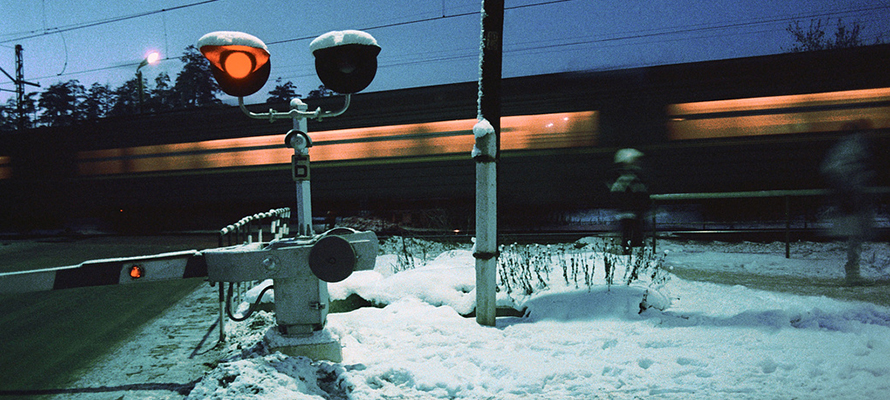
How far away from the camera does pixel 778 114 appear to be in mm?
8867

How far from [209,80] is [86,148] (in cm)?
4943

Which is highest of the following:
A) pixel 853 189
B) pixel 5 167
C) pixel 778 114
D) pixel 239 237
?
pixel 778 114

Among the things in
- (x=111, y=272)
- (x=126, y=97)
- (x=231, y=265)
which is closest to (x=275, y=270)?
(x=231, y=265)

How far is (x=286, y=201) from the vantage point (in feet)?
37.1

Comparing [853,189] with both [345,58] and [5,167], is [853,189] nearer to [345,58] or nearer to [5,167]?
[345,58]

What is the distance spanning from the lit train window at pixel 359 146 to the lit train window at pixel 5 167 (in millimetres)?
3059

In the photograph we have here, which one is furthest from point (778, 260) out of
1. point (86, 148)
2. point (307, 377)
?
point (86, 148)

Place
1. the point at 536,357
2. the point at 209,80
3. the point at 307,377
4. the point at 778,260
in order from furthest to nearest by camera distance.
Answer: the point at 209,80 → the point at 778,260 → the point at 536,357 → the point at 307,377

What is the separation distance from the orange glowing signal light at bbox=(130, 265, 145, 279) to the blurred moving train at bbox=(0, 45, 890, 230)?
760cm

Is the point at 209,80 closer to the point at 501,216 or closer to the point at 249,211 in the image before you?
the point at 249,211

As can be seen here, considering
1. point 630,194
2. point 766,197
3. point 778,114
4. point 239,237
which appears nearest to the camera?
point 239,237

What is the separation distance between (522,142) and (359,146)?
3.63 m

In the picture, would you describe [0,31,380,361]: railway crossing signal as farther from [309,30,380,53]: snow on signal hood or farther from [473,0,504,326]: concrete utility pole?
[473,0,504,326]: concrete utility pole

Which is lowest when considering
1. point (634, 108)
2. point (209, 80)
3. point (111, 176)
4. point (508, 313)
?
point (508, 313)
